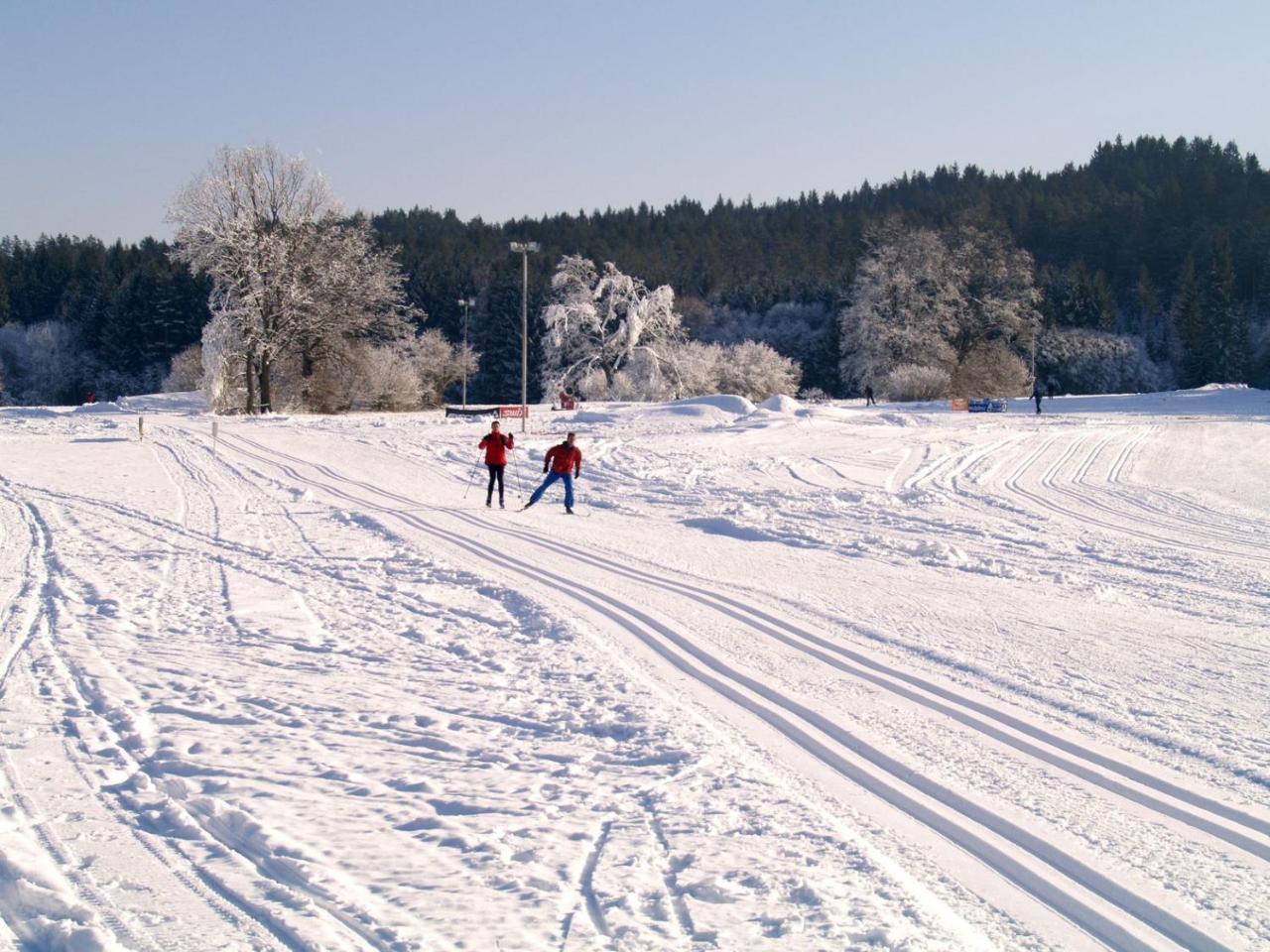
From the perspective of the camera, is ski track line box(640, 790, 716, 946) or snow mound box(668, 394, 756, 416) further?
snow mound box(668, 394, 756, 416)

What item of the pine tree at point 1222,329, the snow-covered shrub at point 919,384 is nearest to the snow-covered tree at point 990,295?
the snow-covered shrub at point 919,384

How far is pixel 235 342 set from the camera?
4775cm

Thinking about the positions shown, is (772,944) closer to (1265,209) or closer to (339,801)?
(339,801)

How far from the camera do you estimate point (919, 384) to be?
59.6 m

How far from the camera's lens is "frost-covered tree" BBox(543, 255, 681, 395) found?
5947cm

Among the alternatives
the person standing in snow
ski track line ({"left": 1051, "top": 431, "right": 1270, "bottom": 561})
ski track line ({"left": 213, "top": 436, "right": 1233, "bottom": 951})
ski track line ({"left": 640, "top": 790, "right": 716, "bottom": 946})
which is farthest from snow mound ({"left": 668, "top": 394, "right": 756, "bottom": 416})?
ski track line ({"left": 640, "top": 790, "right": 716, "bottom": 946})

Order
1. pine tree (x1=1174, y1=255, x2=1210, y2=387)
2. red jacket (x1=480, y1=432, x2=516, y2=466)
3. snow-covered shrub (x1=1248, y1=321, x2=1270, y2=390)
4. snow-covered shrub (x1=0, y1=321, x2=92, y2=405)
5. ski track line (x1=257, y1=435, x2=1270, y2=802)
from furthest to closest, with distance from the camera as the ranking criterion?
snow-covered shrub (x1=0, y1=321, x2=92, y2=405), snow-covered shrub (x1=1248, y1=321, x2=1270, y2=390), pine tree (x1=1174, y1=255, x2=1210, y2=387), red jacket (x1=480, y1=432, x2=516, y2=466), ski track line (x1=257, y1=435, x2=1270, y2=802)

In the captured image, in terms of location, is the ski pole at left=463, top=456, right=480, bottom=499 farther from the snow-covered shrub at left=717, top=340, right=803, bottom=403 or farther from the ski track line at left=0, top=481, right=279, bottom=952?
the snow-covered shrub at left=717, top=340, right=803, bottom=403

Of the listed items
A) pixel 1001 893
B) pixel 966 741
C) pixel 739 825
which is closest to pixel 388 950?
pixel 739 825

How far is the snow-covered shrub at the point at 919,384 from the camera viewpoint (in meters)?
59.5

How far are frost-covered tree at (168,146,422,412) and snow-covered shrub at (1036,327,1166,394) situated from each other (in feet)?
158

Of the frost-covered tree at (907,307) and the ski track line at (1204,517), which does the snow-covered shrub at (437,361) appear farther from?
the ski track line at (1204,517)

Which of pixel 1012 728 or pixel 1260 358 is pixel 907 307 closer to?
pixel 1260 358

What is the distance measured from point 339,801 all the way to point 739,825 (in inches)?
76.9
